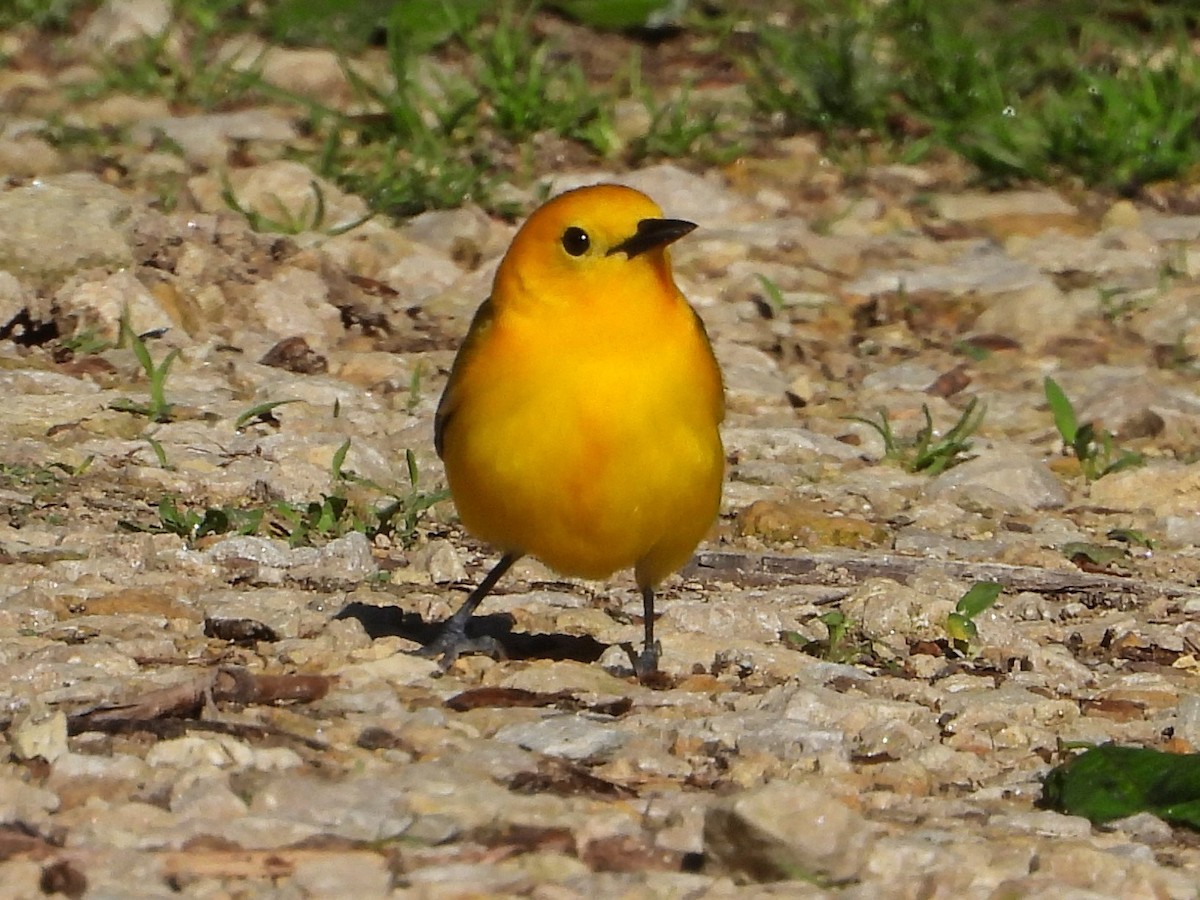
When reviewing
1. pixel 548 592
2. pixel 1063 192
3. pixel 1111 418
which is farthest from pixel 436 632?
pixel 1063 192

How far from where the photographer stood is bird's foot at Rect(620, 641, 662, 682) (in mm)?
4914

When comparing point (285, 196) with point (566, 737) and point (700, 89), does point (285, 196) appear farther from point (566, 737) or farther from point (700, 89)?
point (566, 737)

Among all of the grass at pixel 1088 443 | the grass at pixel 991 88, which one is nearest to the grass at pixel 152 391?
the grass at pixel 1088 443

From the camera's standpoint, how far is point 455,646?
4.92m

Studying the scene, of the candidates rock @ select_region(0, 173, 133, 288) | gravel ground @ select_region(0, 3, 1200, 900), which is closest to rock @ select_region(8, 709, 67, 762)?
gravel ground @ select_region(0, 3, 1200, 900)

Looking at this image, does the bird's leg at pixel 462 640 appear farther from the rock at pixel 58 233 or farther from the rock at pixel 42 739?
the rock at pixel 58 233

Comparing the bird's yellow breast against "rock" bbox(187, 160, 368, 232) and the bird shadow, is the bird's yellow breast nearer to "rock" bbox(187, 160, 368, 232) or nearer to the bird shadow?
the bird shadow

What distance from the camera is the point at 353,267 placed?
820 centimetres

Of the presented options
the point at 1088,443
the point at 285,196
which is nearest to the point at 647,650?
the point at 1088,443

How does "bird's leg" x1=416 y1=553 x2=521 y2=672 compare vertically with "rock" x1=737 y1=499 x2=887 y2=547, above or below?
above

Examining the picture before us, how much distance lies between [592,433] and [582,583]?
1.30 metres

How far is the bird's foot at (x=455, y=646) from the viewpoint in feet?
15.9

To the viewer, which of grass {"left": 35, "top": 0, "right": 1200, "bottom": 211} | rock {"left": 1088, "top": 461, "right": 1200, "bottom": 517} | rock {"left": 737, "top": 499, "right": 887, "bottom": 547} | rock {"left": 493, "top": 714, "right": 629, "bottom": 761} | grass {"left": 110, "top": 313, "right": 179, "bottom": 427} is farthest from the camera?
grass {"left": 35, "top": 0, "right": 1200, "bottom": 211}

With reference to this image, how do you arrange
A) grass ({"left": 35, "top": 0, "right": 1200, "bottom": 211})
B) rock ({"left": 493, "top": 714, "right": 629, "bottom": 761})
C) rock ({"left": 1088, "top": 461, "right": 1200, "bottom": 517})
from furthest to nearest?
grass ({"left": 35, "top": 0, "right": 1200, "bottom": 211}) → rock ({"left": 1088, "top": 461, "right": 1200, "bottom": 517}) → rock ({"left": 493, "top": 714, "right": 629, "bottom": 761})
